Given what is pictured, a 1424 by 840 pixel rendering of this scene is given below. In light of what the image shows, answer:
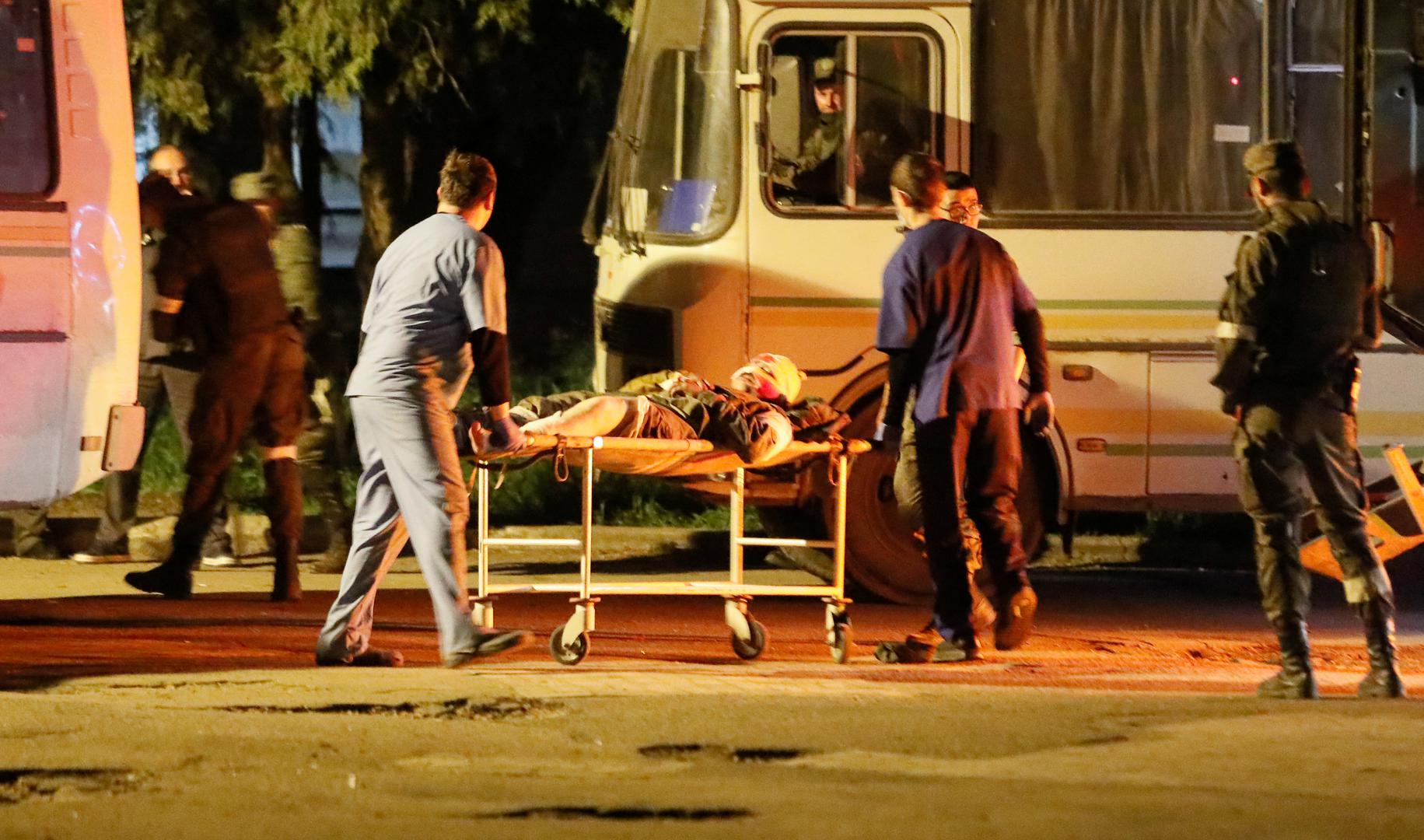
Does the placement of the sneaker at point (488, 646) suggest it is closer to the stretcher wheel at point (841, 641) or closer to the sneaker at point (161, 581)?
the stretcher wheel at point (841, 641)

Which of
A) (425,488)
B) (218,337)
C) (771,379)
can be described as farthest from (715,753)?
(218,337)

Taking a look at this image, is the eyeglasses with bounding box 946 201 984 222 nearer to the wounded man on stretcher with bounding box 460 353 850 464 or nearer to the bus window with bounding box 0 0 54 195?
the wounded man on stretcher with bounding box 460 353 850 464

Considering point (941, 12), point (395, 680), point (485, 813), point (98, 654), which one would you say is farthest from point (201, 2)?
point (485, 813)

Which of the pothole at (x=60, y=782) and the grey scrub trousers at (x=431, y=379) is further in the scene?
the grey scrub trousers at (x=431, y=379)

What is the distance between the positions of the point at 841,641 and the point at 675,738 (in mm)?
1938

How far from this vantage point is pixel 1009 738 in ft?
22.6

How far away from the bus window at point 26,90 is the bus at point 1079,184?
328cm

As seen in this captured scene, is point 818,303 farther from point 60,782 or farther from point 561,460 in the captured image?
point 60,782

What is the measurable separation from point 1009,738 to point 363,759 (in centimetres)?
198

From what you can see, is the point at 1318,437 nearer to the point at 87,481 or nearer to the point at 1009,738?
the point at 1009,738

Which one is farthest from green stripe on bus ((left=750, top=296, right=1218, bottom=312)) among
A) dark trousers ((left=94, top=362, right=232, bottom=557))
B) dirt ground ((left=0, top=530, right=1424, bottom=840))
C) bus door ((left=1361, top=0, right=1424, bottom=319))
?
dark trousers ((left=94, top=362, right=232, bottom=557))

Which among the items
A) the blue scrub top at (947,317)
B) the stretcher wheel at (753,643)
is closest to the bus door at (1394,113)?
the blue scrub top at (947,317)

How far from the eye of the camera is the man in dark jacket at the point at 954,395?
8.64m

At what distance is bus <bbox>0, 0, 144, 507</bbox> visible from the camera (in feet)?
27.7
